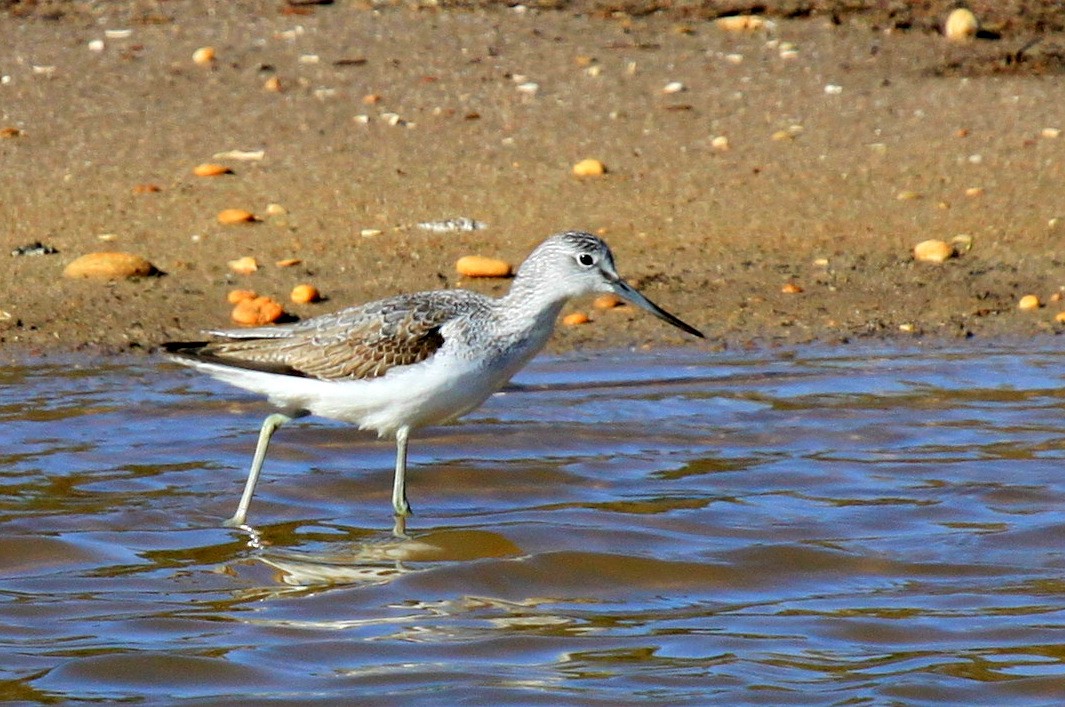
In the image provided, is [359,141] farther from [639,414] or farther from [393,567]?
[393,567]

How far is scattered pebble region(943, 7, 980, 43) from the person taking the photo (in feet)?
43.8

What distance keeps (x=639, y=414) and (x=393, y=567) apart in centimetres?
215

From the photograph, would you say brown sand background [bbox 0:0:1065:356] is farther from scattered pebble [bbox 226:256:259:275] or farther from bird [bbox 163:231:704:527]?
bird [bbox 163:231:704:527]

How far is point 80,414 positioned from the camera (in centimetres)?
808

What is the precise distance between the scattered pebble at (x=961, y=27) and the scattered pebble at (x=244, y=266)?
6002mm

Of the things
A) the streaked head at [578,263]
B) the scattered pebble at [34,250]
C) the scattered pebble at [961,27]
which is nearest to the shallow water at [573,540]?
the streaked head at [578,263]

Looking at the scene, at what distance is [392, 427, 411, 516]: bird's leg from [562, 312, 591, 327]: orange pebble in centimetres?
261

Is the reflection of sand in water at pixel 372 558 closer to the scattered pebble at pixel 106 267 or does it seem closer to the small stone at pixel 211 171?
the scattered pebble at pixel 106 267

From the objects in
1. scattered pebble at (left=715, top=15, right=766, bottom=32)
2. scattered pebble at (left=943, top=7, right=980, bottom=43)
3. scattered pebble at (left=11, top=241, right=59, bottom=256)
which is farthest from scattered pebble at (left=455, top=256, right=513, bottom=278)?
scattered pebble at (left=943, top=7, right=980, bottom=43)

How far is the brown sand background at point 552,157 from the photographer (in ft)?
31.9

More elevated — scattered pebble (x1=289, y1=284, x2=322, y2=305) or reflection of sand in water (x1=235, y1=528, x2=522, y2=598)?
scattered pebble (x1=289, y1=284, x2=322, y2=305)

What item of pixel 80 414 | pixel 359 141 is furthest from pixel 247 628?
pixel 359 141

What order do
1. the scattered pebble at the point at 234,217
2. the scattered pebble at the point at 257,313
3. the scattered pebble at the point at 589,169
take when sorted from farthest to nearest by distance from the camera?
the scattered pebble at the point at 589,169, the scattered pebble at the point at 234,217, the scattered pebble at the point at 257,313

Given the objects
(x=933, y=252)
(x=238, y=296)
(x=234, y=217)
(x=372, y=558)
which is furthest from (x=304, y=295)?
(x=933, y=252)
